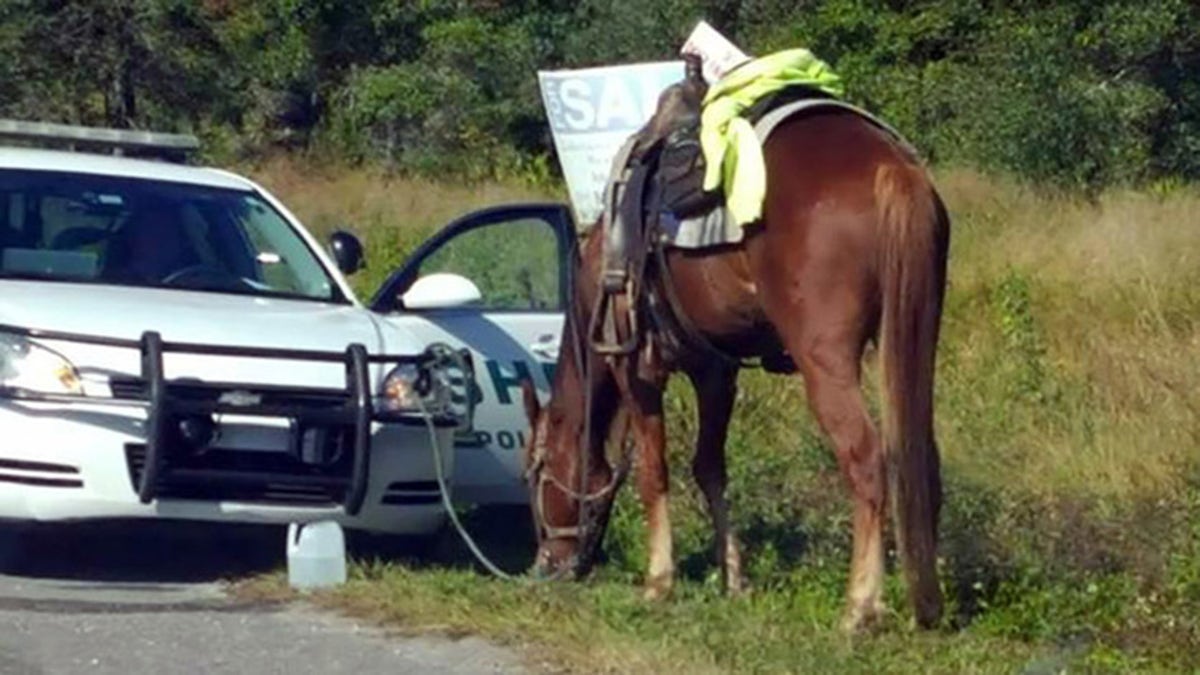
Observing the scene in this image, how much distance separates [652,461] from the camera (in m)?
9.72

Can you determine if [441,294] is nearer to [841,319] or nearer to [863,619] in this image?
[841,319]

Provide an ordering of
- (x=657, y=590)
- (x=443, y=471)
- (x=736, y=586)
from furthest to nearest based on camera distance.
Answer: (x=443, y=471) < (x=736, y=586) < (x=657, y=590)

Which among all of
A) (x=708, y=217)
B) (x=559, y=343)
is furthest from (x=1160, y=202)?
(x=708, y=217)

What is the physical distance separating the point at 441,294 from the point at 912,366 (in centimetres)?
304

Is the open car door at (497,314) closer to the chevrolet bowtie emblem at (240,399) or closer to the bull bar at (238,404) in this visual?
the bull bar at (238,404)

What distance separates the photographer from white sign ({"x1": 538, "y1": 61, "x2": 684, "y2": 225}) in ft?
43.0

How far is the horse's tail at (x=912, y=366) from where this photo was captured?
8.25m

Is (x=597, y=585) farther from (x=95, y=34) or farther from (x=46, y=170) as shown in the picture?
(x=95, y=34)

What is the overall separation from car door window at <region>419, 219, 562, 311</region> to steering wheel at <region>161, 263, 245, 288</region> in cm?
88

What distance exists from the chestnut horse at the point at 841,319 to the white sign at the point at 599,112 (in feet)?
11.0

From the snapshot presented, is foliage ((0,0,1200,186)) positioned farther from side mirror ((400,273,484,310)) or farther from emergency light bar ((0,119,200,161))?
side mirror ((400,273,484,310))

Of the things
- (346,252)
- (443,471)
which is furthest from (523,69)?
(443,471)

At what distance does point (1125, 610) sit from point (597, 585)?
201 centimetres

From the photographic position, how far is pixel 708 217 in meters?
9.12
